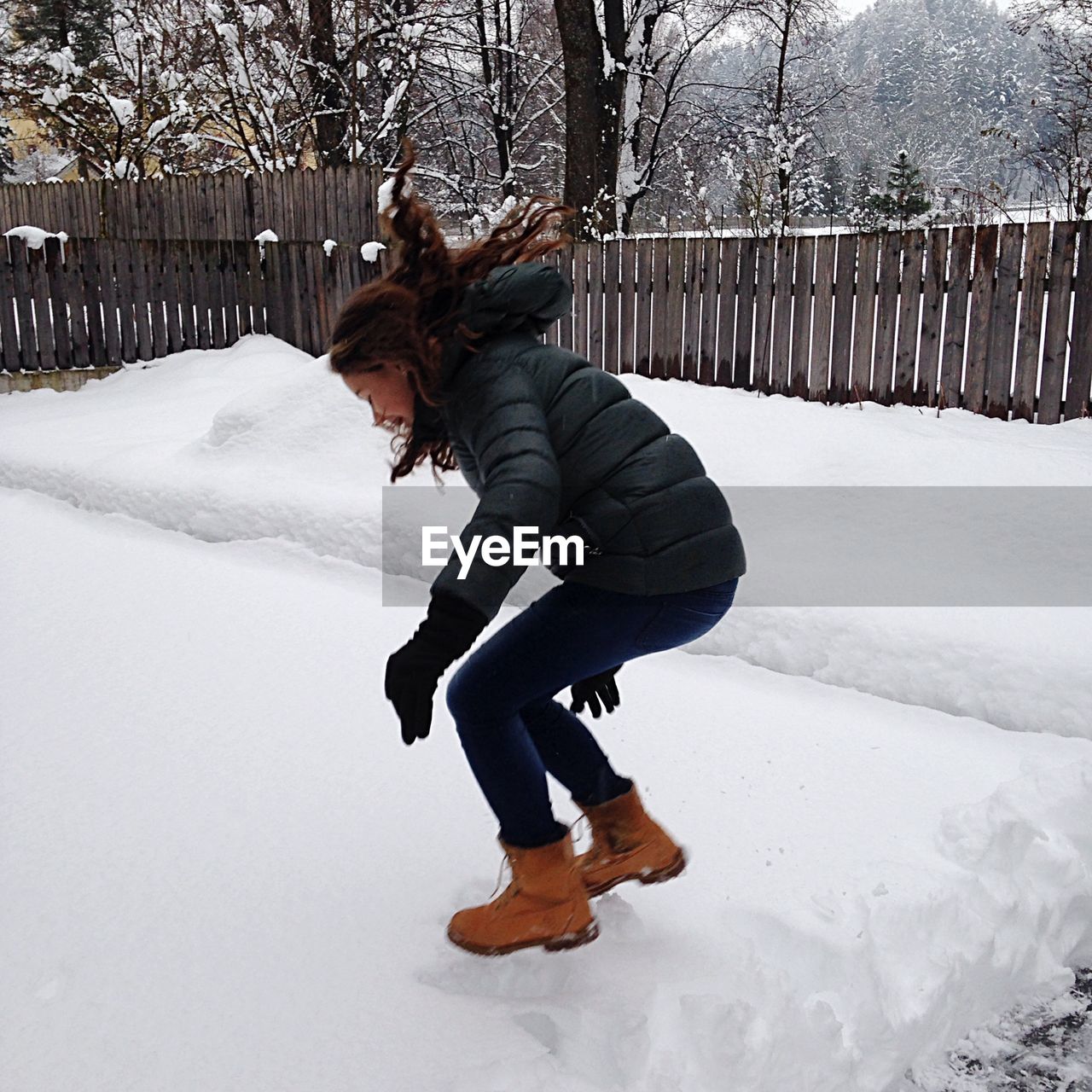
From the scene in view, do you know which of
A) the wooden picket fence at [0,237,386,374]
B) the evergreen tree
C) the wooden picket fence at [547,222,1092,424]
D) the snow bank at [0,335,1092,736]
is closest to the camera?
the snow bank at [0,335,1092,736]

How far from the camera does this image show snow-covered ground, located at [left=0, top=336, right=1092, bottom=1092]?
1886 millimetres

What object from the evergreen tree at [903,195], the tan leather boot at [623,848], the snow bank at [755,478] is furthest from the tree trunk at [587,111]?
the evergreen tree at [903,195]

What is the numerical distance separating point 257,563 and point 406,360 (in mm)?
3193

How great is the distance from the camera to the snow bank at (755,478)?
3.35 m

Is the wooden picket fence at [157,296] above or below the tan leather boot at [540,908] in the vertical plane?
above

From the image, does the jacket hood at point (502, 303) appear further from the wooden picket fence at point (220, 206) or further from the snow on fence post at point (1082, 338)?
the wooden picket fence at point (220, 206)

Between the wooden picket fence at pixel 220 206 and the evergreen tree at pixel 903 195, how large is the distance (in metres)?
14.3

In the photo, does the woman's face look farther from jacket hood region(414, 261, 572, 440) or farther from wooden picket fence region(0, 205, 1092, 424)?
wooden picket fence region(0, 205, 1092, 424)

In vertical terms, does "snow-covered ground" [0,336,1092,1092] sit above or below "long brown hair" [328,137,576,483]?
below

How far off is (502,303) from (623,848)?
3.79 ft

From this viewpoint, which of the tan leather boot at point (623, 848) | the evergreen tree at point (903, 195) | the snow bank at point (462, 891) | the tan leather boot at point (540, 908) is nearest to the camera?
the snow bank at point (462, 891)

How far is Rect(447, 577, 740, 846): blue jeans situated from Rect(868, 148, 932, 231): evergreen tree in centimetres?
2269

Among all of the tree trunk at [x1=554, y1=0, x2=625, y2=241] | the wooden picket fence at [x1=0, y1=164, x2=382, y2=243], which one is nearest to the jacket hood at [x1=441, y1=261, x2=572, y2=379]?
the wooden picket fence at [x1=0, y1=164, x2=382, y2=243]

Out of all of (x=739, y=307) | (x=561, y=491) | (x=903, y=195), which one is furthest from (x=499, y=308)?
(x=903, y=195)
